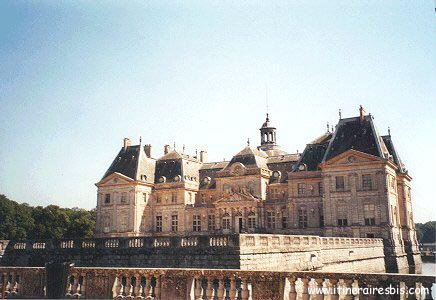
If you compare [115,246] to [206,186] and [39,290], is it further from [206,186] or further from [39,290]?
[206,186]

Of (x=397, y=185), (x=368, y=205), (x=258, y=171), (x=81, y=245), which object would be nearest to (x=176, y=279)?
(x=81, y=245)

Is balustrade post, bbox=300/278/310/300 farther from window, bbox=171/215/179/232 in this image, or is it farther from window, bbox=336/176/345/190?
window, bbox=171/215/179/232

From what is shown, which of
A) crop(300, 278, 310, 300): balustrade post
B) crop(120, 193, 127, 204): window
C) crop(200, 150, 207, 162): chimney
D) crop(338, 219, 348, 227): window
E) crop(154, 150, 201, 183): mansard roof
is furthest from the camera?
crop(200, 150, 207, 162): chimney

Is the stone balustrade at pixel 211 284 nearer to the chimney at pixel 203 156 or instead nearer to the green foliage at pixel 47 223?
the chimney at pixel 203 156

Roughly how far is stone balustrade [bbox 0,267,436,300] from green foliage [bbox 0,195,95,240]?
184ft

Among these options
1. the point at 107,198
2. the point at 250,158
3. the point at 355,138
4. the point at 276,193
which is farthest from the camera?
the point at 107,198

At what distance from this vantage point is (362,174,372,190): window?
149 feet

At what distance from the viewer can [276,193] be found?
54000 mm

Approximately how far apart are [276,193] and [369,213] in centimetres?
1244

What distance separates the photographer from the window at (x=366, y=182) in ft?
149

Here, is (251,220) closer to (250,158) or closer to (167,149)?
(250,158)

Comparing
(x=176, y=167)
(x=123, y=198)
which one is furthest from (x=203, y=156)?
(x=123, y=198)

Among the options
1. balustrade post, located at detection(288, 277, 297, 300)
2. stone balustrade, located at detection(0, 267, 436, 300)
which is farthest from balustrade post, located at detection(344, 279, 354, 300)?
balustrade post, located at detection(288, 277, 297, 300)

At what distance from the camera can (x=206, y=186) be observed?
59.7m
